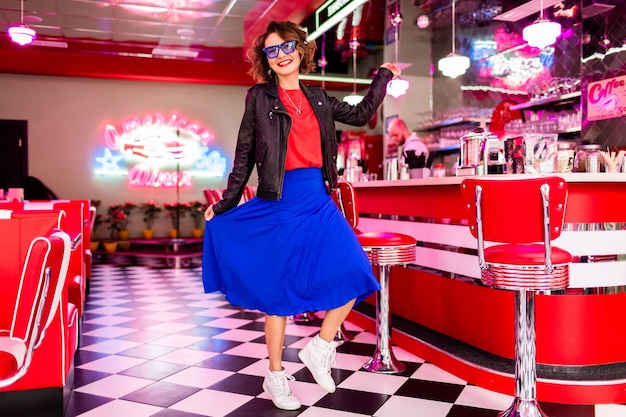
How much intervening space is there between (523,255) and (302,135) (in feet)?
3.73

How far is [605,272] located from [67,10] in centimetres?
785

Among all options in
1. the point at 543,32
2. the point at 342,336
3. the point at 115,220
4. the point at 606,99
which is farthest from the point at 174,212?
the point at 543,32

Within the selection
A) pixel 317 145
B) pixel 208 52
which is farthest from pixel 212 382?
pixel 208 52

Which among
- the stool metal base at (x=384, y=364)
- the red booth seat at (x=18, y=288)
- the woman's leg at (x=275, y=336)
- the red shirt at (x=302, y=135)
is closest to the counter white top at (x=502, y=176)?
the red shirt at (x=302, y=135)

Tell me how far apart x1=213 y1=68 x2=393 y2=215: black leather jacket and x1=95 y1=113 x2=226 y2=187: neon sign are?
8.35 meters

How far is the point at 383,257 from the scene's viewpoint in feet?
11.1

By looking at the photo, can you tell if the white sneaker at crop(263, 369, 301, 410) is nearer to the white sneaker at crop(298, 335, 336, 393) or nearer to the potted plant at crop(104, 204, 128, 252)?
the white sneaker at crop(298, 335, 336, 393)

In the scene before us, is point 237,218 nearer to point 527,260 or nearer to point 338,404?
point 338,404

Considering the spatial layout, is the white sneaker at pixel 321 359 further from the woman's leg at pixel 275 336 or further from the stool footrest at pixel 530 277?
the stool footrest at pixel 530 277

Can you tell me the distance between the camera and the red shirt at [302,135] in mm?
2738

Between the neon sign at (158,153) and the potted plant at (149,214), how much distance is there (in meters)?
0.41

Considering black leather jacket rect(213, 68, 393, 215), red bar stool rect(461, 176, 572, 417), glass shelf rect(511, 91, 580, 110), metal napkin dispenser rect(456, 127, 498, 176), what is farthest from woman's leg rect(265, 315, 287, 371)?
glass shelf rect(511, 91, 580, 110)

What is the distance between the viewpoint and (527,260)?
2.40 m

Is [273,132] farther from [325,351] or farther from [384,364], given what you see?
[384,364]
